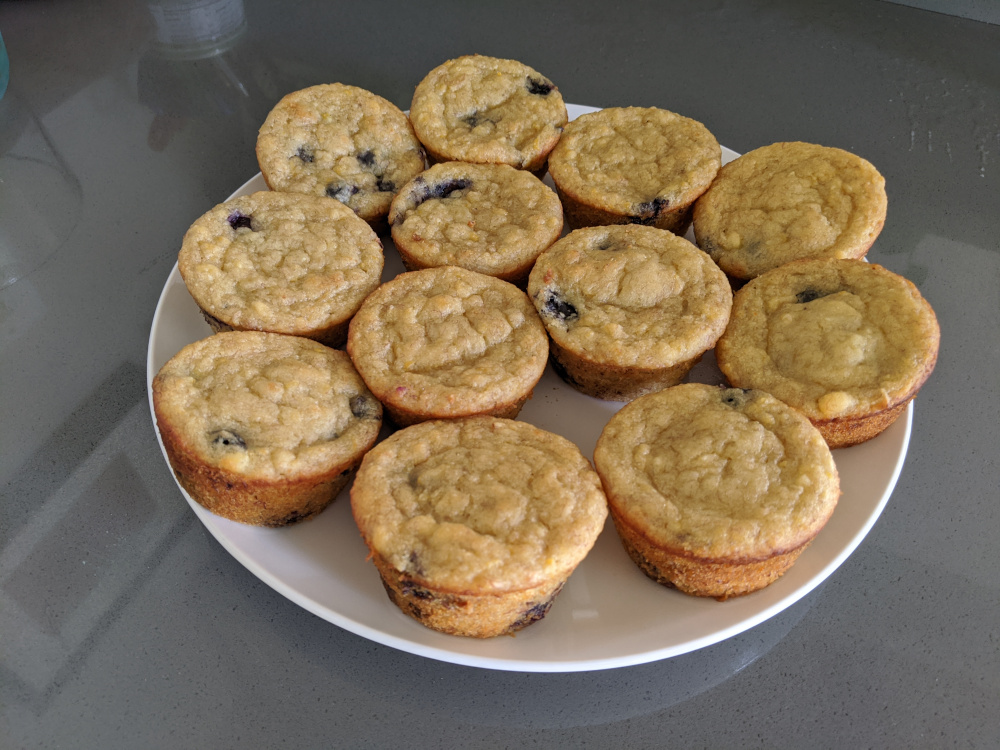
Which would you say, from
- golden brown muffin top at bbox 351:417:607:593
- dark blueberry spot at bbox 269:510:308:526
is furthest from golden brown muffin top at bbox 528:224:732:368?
dark blueberry spot at bbox 269:510:308:526

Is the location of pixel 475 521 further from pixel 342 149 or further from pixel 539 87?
pixel 539 87

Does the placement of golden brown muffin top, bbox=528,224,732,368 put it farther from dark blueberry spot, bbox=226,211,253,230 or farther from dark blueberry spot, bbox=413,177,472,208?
dark blueberry spot, bbox=226,211,253,230

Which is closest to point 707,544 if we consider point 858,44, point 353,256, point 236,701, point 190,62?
point 236,701

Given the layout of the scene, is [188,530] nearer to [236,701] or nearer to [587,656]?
[236,701]

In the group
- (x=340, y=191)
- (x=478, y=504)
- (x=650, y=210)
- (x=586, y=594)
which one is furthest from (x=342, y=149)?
(x=586, y=594)

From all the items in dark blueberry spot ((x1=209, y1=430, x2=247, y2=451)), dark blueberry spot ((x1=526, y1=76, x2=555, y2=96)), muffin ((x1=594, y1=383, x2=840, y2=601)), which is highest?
dark blueberry spot ((x1=526, y1=76, x2=555, y2=96))

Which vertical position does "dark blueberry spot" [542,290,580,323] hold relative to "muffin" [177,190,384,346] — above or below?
below

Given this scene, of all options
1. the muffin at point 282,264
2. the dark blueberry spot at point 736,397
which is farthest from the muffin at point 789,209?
the muffin at point 282,264
